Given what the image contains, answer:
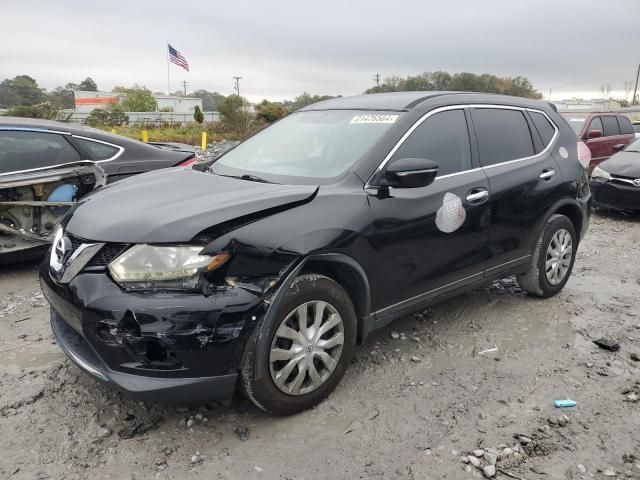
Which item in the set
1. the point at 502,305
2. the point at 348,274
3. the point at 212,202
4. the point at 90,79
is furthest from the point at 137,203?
the point at 90,79

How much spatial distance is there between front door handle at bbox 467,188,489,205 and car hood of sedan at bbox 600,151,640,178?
6.03m

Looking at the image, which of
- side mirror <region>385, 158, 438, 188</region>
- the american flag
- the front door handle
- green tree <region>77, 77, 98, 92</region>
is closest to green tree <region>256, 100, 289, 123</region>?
the american flag

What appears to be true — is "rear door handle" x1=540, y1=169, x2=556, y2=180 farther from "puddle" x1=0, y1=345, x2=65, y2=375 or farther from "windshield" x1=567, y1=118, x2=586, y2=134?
"windshield" x1=567, y1=118, x2=586, y2=134

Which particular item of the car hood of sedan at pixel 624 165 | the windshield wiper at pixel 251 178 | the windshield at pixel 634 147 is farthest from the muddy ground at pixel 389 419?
the windshield at pixel 634 147

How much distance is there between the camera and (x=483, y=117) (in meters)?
4.00

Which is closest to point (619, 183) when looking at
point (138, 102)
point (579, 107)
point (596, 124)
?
point (596, 124)

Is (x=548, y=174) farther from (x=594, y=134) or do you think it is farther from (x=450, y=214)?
(x=594, y=134)

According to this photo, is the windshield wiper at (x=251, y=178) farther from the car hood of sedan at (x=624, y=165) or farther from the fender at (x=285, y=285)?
the car hood of sedan at (x=624, y=165)

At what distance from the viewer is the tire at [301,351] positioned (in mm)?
2625

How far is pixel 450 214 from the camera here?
3.47 m

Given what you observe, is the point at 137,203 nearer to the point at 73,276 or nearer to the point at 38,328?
the point at 73,276

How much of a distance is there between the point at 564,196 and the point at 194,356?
346 cm

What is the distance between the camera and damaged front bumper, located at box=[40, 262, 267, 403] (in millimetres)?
2398

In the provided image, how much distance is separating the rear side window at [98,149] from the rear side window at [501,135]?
12.4 feet
